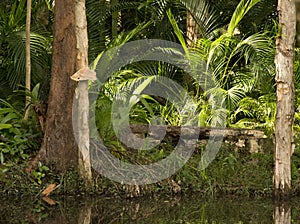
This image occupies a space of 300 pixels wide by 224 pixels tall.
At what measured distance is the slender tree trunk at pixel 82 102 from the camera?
8.76 m

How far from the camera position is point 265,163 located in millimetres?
9672

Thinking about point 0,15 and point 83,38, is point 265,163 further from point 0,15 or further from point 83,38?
point 0,15

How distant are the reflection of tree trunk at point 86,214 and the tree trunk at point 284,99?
2.32 metres

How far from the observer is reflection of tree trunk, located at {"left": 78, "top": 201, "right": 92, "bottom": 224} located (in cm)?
739

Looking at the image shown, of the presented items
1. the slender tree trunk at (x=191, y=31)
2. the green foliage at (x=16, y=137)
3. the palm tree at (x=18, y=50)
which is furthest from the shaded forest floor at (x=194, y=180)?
the slender tree trunk at (x=191, y=31)

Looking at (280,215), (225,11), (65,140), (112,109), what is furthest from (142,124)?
(225,11)

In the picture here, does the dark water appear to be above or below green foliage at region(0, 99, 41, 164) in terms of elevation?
below

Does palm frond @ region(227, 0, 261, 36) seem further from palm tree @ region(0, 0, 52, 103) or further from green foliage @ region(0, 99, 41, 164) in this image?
green foliage @ region(0, 99, 41, 164)

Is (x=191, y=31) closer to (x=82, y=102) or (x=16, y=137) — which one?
(x=82, y=102)

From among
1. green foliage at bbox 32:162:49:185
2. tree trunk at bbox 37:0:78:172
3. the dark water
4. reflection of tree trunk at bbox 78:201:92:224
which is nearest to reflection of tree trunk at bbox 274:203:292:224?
the dark water

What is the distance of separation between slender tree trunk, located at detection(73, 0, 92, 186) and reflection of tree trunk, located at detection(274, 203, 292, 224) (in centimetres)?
226

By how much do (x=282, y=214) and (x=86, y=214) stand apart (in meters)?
2.15

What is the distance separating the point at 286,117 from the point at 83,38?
2648 millimetres

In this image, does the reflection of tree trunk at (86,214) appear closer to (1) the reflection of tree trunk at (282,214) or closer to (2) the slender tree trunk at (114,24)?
(1) the reflection of tree trunk at (282,214)
